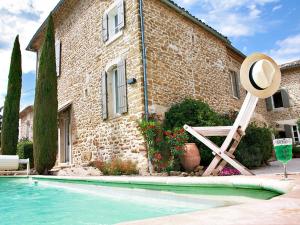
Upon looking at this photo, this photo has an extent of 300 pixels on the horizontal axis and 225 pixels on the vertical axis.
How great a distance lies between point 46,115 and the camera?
9195mm

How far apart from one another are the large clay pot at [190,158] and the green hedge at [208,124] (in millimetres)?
638

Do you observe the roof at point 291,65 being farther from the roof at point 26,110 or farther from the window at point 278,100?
the roof at point 26,110

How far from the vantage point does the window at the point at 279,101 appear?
1570 cm

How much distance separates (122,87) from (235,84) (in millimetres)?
7152

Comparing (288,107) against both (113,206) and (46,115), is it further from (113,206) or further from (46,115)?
(113,206)

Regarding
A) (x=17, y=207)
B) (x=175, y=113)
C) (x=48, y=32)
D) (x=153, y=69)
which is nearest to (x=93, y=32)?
(x=48, y=32)

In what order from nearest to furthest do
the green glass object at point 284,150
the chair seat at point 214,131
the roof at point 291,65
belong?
the green glass object at point 284,150 < the chair seat at point 214,131 < the roof at point 291,65

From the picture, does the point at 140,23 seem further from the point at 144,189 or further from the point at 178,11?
the point at 144,189

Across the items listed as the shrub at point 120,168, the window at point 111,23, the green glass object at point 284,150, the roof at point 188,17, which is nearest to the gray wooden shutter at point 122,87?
the window at point 111,23

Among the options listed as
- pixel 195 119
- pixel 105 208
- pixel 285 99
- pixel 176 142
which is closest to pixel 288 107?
pixel 285 99

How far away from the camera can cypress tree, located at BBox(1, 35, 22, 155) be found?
11.7 metres

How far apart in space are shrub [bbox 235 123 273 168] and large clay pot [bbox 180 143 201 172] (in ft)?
4.61

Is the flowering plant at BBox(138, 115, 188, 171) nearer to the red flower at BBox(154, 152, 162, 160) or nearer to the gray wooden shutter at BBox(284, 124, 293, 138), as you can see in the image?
the red flower at BBox(154, 152, 162, 160)

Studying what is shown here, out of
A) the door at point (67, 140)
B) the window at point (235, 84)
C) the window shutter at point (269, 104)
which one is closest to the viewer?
the door at point (67, 140)
